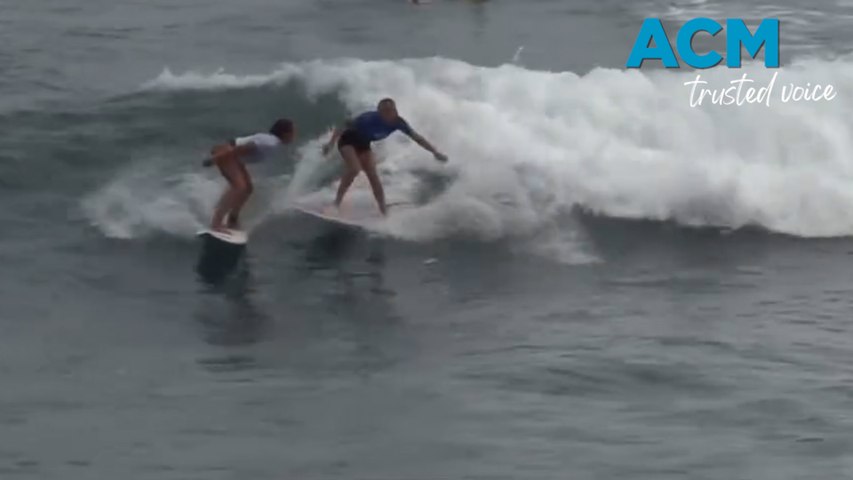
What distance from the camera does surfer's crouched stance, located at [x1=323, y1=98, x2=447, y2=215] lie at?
59.0 ft

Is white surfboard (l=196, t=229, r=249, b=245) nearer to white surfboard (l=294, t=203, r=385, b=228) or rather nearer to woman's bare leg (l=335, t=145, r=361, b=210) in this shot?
white surfboard (l=294, t=203, r=385, b=228)

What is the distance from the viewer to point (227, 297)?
1666cm

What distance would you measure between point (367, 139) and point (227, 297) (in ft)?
8.77

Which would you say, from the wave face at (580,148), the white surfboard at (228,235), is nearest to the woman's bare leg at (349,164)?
the wave face at (580,148)

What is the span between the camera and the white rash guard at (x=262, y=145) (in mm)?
17125

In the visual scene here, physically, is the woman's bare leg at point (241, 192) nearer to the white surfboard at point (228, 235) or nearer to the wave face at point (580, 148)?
the white surfboard at point (228, 235)

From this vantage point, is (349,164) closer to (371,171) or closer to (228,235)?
(371,171)

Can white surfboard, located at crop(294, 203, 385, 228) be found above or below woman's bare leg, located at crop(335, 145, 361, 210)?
below

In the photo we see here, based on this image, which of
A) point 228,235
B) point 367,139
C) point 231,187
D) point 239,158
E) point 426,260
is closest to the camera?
point 239,158

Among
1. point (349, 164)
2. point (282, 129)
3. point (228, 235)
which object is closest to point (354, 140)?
point (349, 164)

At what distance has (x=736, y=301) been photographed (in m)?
16.6

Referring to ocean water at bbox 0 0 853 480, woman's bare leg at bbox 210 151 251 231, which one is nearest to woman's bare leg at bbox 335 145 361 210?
ocean water at bbox 0 0 853 480

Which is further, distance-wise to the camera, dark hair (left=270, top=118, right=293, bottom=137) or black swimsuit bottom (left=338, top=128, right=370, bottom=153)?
black swimsuit bottom (left=338, top=128, right=370, bottom=153)

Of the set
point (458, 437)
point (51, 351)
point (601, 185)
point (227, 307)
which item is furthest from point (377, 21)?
point (458, 437)
